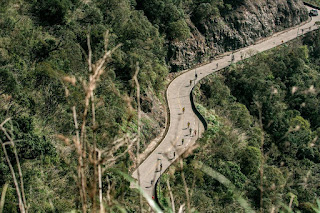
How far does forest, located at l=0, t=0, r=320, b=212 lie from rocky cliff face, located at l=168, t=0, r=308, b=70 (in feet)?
6.59

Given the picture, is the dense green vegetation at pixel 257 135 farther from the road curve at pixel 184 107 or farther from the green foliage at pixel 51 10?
the green foliage at pixel 51 10

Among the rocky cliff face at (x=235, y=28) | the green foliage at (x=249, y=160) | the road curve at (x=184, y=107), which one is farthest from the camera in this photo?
the rocky cliff face at (x=235, y=28)

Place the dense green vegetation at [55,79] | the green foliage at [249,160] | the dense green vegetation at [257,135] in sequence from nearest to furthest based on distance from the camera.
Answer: the dense green vegetation at [55,79] → the dense green vegetation at [257,135] → the green foliage at [249,160]

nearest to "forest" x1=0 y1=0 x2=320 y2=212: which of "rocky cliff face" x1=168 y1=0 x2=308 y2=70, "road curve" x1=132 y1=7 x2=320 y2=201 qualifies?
"road curve" x1=132 y1=7 x2=320 y2=201

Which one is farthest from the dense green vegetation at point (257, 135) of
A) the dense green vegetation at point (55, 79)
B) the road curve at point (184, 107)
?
the dense green vegetation at point (55, 79)

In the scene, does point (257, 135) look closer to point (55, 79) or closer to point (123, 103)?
point (123, 103)

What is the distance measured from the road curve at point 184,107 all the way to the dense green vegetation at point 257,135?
1536 mm

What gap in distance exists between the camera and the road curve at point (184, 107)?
1293 inches

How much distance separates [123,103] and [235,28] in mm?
40242

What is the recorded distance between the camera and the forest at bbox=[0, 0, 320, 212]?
22.3 m

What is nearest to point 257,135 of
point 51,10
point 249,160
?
point 249,160

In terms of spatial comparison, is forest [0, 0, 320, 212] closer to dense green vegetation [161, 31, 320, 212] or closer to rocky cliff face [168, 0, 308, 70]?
dense green vegetation [161, 31, 320, 212]

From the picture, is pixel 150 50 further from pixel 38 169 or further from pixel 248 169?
pixel 38 169

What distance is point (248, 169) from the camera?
3719 cm
